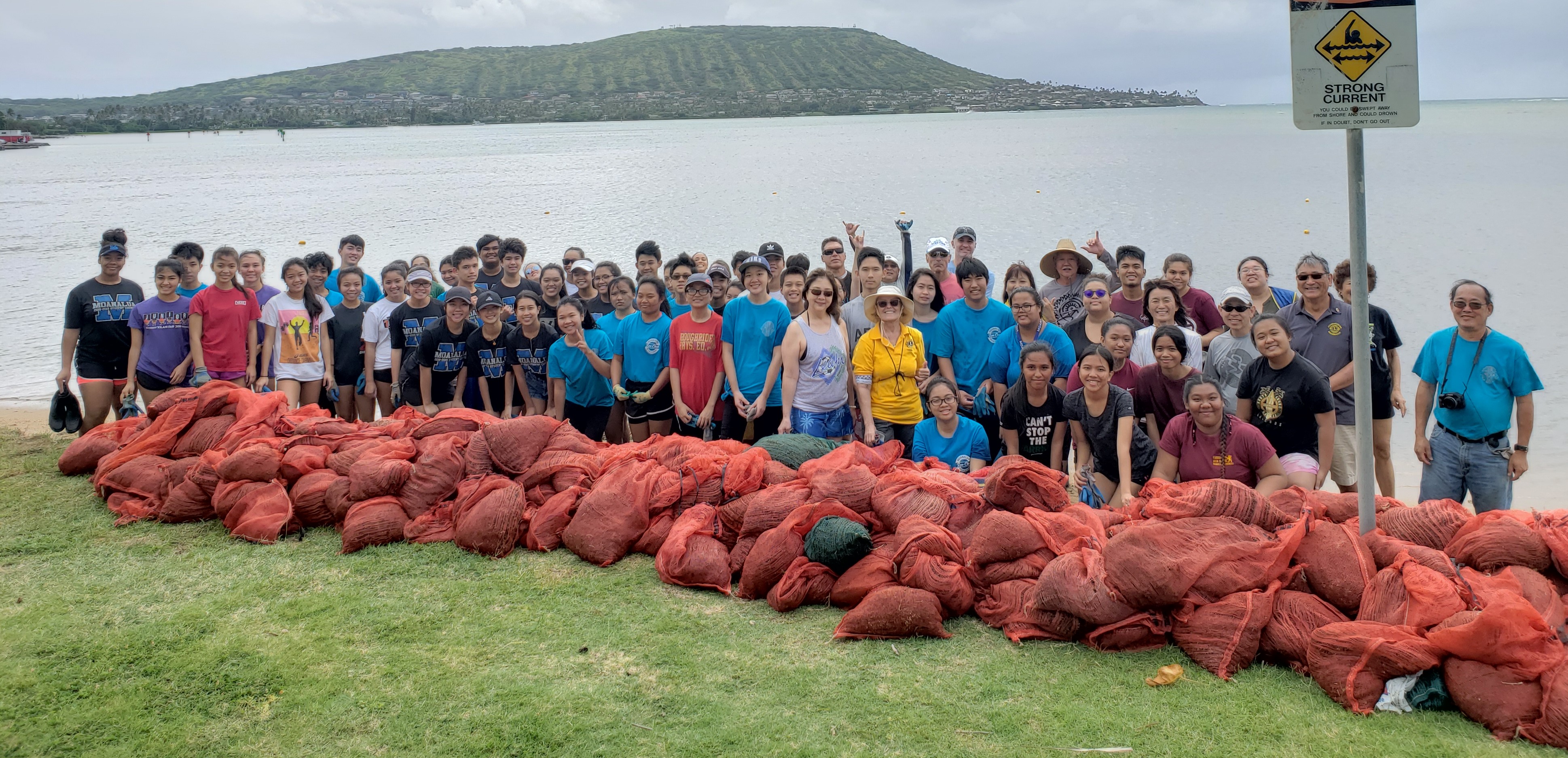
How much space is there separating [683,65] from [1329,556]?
18374 cm

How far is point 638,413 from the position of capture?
26.7 feet

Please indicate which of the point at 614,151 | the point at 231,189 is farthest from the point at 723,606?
the point at 614,151

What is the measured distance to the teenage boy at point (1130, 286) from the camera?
7.76 m

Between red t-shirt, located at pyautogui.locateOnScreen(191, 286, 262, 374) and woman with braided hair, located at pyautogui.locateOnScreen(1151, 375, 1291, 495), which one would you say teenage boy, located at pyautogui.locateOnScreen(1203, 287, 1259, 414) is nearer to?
woman with braided hair, located at pyautogui.locateOnScreen(1151, 375, 1291, 495)

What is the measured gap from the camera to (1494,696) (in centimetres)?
386

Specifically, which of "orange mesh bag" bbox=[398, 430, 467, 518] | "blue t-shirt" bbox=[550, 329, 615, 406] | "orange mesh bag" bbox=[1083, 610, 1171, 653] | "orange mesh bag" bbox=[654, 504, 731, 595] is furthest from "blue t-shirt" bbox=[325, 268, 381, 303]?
"orange mesh bag" bbox=[1083, 610, 1171, 653]

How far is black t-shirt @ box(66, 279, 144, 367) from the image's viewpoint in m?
8.34

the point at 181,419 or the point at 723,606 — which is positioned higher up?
the point at 181,419

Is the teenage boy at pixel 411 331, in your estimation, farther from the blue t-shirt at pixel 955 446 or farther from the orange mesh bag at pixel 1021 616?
the orange mesh bag at pixel 1021 616

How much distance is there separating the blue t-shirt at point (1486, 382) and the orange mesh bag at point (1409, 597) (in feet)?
7.17

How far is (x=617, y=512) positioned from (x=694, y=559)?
0.66 m

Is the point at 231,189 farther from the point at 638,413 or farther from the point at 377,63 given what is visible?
the point at 377,63

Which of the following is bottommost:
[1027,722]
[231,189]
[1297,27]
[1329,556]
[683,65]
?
[1027,722]

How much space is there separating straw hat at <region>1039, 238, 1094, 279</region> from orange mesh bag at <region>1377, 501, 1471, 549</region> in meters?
3.86
